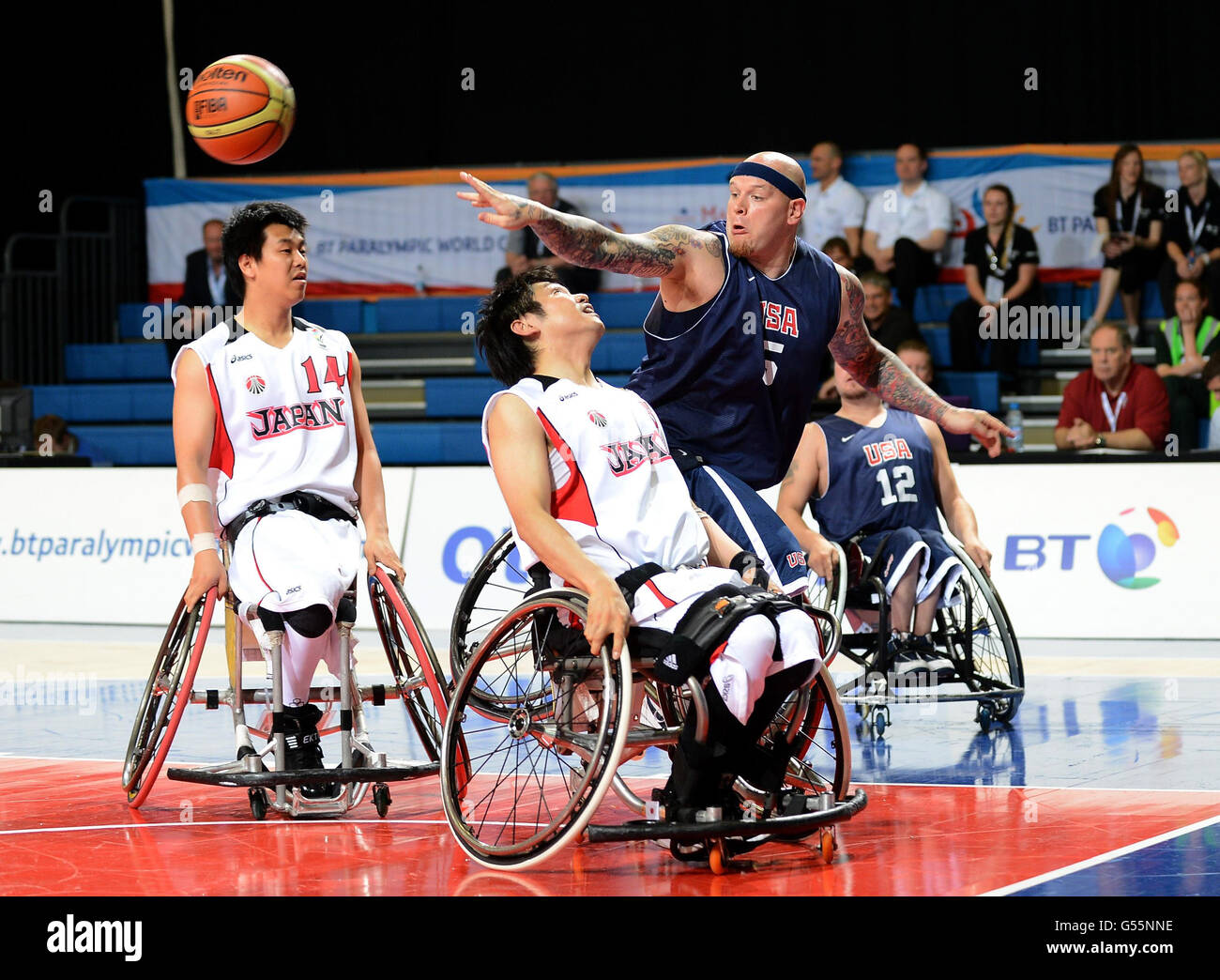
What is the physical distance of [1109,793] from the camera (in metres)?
5.01

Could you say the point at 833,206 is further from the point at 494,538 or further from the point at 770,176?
the point at 770,176

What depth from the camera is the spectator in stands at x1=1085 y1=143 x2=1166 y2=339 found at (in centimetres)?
1139

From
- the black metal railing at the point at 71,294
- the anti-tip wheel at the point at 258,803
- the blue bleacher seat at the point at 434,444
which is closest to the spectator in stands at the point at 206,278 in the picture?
the black metal railing at the point at 71,294

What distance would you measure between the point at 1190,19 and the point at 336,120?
708 centimetres

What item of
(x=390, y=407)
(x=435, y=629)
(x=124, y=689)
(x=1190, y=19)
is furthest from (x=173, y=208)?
(x=1190, y=19)

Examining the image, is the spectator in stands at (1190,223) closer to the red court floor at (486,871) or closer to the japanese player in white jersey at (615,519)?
the red court floor at (486,871)

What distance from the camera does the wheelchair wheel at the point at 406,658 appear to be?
4.67 metres

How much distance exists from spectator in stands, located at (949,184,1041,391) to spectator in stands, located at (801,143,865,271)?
2.72 ft

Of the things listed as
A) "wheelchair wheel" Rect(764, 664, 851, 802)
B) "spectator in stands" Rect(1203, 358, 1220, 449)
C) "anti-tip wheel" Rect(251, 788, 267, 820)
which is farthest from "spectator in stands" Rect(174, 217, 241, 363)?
"wheelchair wheel" Rect(764, 664, 851, 802)

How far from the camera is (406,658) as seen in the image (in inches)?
198

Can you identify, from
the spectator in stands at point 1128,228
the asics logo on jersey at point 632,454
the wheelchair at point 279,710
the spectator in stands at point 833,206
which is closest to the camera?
the asics logo on jersey at point 632,454

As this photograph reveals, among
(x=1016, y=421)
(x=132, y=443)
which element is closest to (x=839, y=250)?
(x=1016, y=421)

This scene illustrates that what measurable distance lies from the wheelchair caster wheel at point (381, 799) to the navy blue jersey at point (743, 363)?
131 centimetres

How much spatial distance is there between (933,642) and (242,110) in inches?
137
